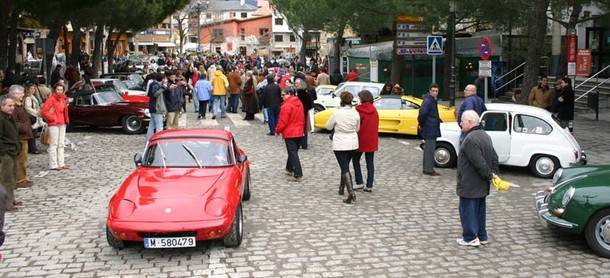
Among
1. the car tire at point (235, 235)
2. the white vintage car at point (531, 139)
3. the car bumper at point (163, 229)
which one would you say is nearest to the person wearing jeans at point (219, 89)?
the white vintage car at point (531, 139)

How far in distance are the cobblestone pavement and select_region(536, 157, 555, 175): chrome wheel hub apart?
0.81 ft

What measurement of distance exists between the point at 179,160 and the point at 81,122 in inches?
459

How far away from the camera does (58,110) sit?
12609 mm

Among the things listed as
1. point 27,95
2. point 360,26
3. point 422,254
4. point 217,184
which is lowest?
point 422,254

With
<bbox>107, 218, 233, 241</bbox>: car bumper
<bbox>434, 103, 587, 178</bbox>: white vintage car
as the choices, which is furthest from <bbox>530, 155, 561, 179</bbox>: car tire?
<bbox>107, 218, 233, 241</bbox>: car bumper

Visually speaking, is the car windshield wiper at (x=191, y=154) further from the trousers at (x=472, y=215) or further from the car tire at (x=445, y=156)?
the car tire at (x=445, y=156)

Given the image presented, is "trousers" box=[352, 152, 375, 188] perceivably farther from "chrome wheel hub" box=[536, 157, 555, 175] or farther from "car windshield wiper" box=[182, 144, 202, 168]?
"chrome wheel hub" box=[536, 157, 555, 175]

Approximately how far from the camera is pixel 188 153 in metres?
A: 8.49

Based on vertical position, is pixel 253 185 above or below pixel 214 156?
below

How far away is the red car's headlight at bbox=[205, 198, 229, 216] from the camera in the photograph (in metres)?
7.06

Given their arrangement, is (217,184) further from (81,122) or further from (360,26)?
(360,26)

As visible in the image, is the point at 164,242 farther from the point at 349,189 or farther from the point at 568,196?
the point at 568,196

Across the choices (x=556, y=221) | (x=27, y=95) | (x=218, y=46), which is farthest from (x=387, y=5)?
(x=218, y=46)

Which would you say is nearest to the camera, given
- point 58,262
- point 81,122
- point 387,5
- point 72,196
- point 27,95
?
point 58,262
